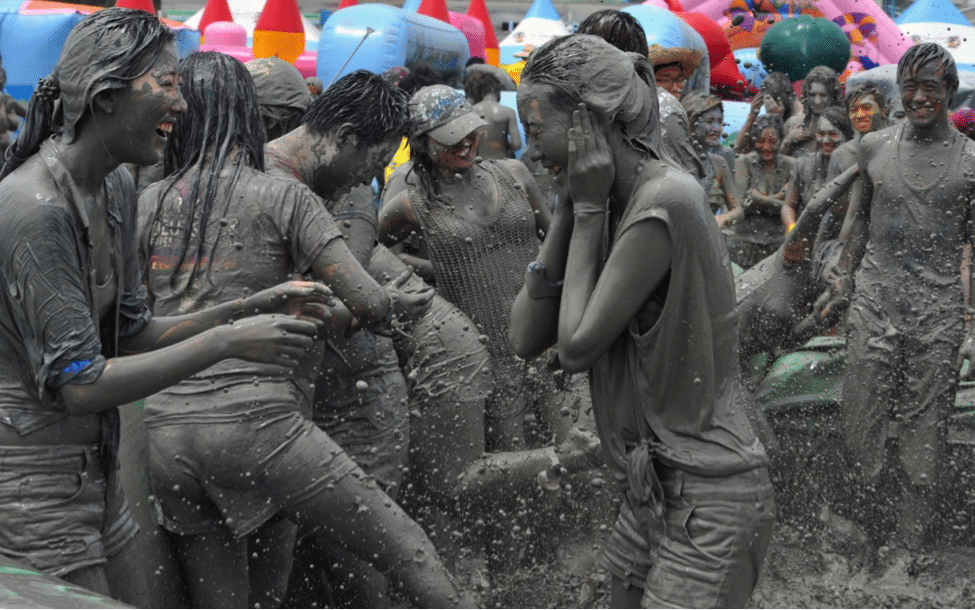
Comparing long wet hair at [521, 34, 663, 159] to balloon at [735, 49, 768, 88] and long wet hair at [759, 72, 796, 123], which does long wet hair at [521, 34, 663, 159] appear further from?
balloon at [735, 49, 768, 88]

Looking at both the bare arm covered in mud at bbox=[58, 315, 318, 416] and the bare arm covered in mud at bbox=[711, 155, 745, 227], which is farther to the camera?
the bare arm covered in mud at bbox=[711, 155, 745, 227]

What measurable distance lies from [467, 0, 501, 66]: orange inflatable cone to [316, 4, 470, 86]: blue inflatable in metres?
4.14

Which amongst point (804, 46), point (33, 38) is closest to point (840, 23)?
point (804, 46)

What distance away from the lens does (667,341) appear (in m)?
2.84

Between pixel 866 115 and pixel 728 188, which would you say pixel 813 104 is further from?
pixel 866 115

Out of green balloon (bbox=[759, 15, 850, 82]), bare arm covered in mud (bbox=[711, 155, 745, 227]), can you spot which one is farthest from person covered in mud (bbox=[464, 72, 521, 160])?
green balloon (bbox=[759, 15, 850, 82])

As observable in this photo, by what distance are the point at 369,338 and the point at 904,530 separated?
9.40ft

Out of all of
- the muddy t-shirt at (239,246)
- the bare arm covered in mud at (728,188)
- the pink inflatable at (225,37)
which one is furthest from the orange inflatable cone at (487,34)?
the muddy t-shirt at (239,246)

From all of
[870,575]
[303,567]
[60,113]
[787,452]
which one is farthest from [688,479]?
[787,452]

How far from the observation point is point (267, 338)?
2.82 metres

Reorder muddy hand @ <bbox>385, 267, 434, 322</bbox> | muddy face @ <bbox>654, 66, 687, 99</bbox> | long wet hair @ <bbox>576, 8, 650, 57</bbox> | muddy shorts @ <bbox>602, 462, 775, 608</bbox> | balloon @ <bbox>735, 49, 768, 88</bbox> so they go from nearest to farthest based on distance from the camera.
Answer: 1. muddy shorts @ <bbox>602, 462, 775, 608</bbox>
2. muddy hand @ <bbox>385, 267, 434, 322</bbox>
3. long wet hair @ <bbox>576, 8, 650, 57</bbox>
4. muddy face @ <bbox>654, 66, 687, 99</bbox>
5. balloon @ <bbox>735, 49, 768, 88</bbox>

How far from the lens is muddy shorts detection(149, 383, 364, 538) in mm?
3818

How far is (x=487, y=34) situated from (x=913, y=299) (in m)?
11.7

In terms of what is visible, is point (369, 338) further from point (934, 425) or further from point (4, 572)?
point (934, 425)
